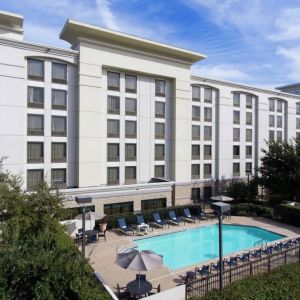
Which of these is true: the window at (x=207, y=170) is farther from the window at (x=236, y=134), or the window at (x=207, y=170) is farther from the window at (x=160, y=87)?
the window at (x=160, y=87)

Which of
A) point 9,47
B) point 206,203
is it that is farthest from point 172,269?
point 9,47

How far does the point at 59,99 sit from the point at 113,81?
572 centimetres

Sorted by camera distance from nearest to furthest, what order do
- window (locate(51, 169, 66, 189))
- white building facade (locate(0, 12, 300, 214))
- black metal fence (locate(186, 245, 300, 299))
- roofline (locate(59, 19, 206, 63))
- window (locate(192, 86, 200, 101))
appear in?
black metal fence (locate(186, 245, 300, 299))
white building facade (locate(0, 12, 300, 214))
roofline (locate(59, 19, 206, 63))
window (locate(51, 169, 66, 189))
window (locate(192, 86, 200, 101))

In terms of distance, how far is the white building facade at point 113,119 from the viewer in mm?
25156

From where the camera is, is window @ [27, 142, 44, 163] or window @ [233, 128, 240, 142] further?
window @ [233, 128, 240, 142]

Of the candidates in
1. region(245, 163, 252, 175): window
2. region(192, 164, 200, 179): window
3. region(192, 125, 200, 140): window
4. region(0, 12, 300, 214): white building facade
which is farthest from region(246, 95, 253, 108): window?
region(192, 164, 200, 179): window

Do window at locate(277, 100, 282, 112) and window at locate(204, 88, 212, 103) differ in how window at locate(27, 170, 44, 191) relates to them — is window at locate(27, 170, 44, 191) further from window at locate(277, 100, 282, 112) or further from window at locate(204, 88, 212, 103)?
window at locate(277, 100, 282, 112)

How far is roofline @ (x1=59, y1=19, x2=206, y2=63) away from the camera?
26141mm

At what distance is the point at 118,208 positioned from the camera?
27.6 m

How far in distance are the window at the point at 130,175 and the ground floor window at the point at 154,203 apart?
2847 mm

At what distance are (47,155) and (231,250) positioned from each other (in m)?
17.2

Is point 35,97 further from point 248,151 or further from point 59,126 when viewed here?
point 248,151

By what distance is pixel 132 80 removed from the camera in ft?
100

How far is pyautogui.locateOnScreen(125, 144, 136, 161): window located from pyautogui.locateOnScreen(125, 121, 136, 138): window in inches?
41.2
